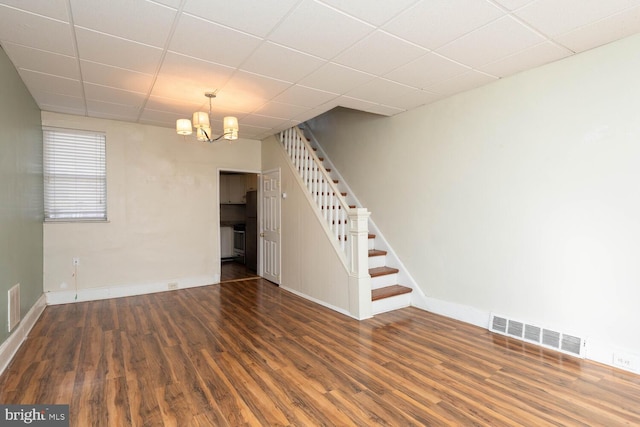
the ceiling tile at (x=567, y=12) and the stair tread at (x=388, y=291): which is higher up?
the ceiling tile at (x=567, y=12)

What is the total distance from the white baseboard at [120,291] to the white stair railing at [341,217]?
8.40 feet

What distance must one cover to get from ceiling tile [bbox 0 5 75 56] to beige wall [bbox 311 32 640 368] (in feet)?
12.3

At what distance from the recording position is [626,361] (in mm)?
2621

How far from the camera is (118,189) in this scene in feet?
16.3

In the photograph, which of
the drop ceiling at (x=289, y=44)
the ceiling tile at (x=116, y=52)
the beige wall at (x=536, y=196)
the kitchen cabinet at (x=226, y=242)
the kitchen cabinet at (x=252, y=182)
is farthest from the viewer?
the kitchen cabinet at (x=226, y=242)

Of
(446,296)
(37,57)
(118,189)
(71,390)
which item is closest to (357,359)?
(446,296)

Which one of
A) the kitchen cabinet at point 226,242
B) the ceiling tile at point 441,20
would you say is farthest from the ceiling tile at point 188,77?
the kitchen cabinet at point 226,242

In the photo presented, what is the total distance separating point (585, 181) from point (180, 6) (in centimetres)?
351

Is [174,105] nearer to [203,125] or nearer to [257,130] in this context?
[203,125]

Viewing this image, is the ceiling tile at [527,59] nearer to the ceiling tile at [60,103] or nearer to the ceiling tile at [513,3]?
the ceiling tile at [513,3]

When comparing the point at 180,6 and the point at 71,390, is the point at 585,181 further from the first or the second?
the point at 71,390

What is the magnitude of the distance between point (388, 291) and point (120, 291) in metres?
4.09

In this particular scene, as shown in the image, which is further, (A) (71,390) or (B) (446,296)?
(B) (446,296)

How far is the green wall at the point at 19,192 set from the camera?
282cm
